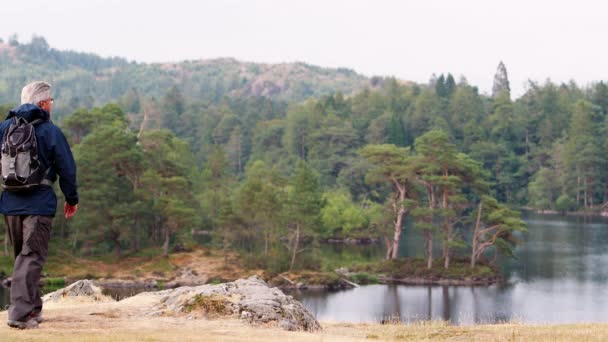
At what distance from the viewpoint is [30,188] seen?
7.15 m

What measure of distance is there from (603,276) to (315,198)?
1554cm

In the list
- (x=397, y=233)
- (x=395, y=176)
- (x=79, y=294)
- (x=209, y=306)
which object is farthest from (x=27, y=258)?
(x=395, y=176)

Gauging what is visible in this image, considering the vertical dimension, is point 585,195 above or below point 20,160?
above

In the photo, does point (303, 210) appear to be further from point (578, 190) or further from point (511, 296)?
point (578, 190)

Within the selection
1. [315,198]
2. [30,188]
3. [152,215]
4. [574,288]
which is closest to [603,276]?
[574,288]

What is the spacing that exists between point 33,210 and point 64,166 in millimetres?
485

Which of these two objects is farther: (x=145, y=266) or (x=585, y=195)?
(x=585, y=195)

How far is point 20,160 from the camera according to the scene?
7102 mm

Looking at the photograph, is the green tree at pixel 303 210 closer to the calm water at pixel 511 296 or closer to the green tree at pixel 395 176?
the calm water at pixel 511 296

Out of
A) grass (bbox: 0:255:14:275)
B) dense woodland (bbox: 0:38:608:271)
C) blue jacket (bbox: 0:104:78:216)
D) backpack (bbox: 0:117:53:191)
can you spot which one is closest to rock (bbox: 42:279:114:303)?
blue jacket (bbox: 0:104:78:216)

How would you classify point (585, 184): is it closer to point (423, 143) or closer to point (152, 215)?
point (423, 143)

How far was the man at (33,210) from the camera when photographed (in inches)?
282

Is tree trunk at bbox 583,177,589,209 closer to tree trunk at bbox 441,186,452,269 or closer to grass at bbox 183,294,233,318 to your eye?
tree trunk at bbox 441,186,452,269

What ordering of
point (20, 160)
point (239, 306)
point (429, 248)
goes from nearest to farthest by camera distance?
point (20, 160) < point (239, 306) < point (429, 248)
